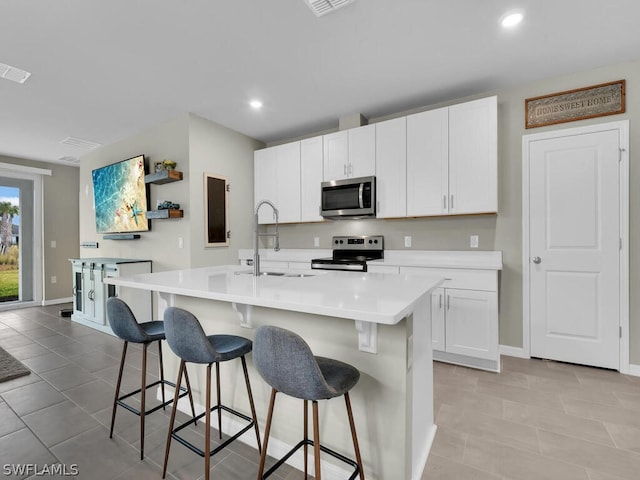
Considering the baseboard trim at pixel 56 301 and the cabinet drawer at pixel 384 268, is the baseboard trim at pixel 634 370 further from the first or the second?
the baseboard trim at pixel 56 301

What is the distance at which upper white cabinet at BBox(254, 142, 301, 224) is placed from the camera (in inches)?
168

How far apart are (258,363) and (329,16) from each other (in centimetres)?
223

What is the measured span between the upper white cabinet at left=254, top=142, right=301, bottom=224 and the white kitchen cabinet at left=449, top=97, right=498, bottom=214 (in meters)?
1.93

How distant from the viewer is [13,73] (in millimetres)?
2840

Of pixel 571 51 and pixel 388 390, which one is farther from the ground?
pixel 571 51

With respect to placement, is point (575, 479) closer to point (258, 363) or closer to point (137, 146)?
point (258, 363)

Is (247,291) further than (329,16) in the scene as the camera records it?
No

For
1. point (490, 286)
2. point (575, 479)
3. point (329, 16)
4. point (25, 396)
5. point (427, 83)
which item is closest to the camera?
point (575, 479)

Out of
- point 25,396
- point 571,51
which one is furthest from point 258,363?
point 571,51

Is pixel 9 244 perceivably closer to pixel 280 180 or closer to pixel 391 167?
pixel 280 180

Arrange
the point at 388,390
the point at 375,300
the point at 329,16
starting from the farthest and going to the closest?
the point at 329,16 → the point at 388,390 → the point at 375,300

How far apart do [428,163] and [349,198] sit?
0.94m

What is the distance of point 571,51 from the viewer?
8.46 ft

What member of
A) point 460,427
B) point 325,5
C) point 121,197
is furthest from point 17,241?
point 460,427
